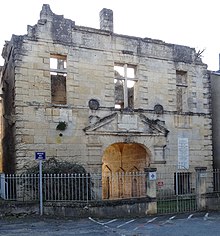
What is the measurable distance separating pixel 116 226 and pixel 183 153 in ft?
28.4

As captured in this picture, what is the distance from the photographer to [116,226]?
36.9ft

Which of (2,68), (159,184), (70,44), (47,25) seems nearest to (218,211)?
(159,184)

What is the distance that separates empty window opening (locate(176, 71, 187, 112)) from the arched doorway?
3.03 metres

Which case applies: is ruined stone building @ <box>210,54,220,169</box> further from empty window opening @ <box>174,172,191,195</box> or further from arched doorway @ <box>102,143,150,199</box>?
arched doorway @ <box>102,143,150,199</box>

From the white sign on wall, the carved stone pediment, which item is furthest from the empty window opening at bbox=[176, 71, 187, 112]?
the carved stone pediment

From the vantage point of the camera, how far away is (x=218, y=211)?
14.5m

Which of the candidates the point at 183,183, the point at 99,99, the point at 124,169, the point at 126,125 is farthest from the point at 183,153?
the point at 99,99

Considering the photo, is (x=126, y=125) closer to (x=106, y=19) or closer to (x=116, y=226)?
(x=106, y=19)

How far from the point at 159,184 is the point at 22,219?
7916mm

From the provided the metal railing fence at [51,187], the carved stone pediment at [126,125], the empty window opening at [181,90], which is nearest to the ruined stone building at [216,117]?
the empty window opening at [181,90]

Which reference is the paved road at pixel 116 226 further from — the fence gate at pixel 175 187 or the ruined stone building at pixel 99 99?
the ruined stone building at pixel 99 99

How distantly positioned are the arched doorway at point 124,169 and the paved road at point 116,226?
19.9 ft

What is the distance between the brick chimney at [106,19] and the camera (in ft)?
60.0

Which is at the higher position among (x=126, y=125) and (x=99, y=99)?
(x=99, y=99)
